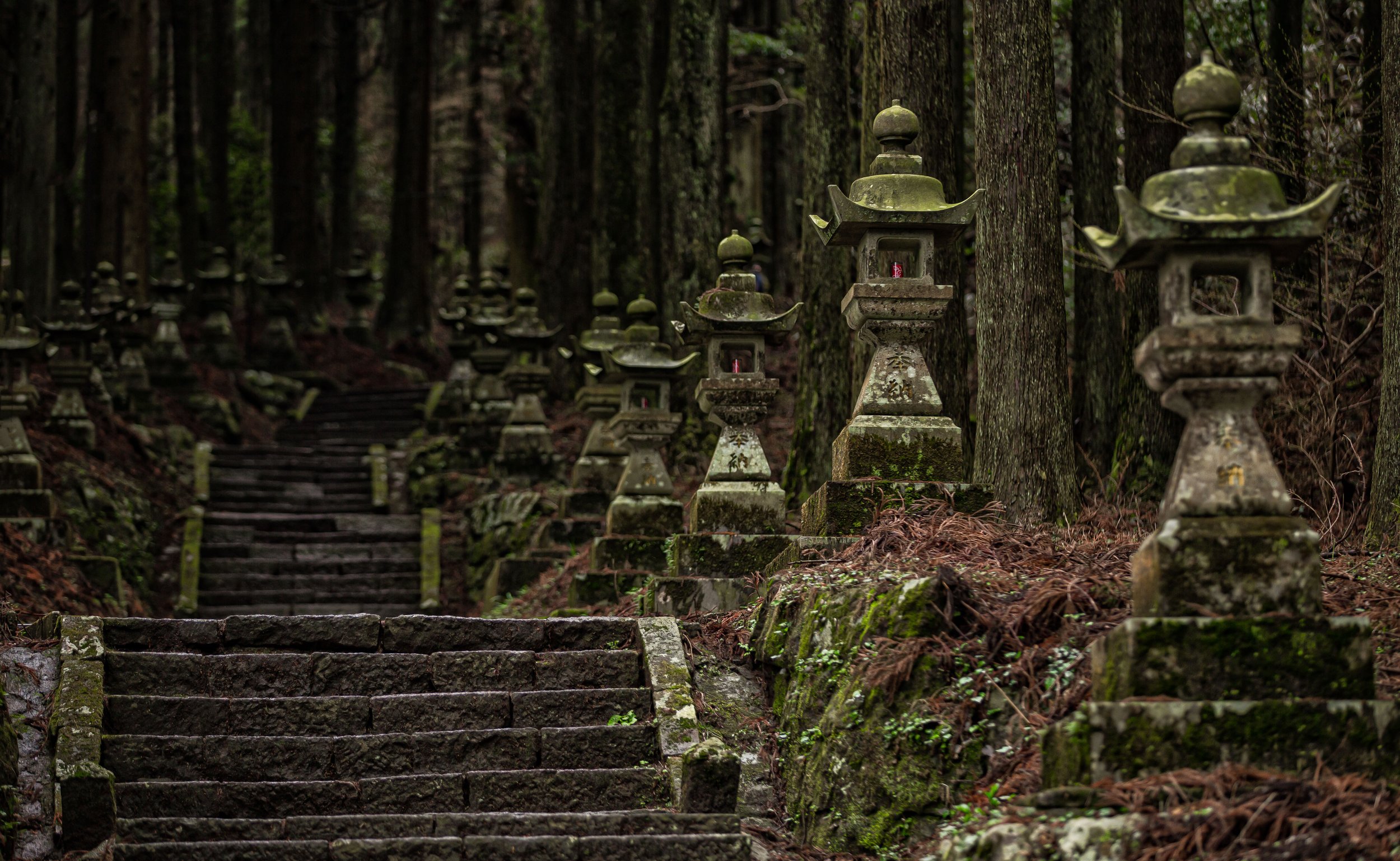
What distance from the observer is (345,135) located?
110ft

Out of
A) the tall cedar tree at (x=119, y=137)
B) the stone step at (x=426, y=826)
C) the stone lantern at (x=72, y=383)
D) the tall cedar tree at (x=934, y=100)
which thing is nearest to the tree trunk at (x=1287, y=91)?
the tall cedar tree at (x=934, y=100)

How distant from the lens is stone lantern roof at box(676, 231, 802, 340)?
1058 cm

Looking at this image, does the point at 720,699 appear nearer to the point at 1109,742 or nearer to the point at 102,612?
the point at 1109,742

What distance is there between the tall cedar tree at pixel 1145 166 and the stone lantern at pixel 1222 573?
19.1 feet

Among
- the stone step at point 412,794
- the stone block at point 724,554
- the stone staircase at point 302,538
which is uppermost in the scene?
the stone block at point 724,554

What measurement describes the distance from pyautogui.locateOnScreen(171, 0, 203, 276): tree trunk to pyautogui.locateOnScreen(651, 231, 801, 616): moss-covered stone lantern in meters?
21.7

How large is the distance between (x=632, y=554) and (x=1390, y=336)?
5903 millimetres

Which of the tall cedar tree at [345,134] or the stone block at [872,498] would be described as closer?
the stone block at [872,498]

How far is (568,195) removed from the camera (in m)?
23.8

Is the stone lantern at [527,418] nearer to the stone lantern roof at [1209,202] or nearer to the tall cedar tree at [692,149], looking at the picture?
the tall cedar tree at [692,149]

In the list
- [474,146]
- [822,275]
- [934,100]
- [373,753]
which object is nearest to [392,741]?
[373,753]

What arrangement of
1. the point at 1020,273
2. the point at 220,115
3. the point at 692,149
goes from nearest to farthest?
the point at 1020,273 < the point at 692,149 < the point at 220,115

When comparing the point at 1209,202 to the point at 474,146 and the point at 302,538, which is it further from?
the point at 474,146

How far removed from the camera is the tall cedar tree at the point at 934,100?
11.4m
